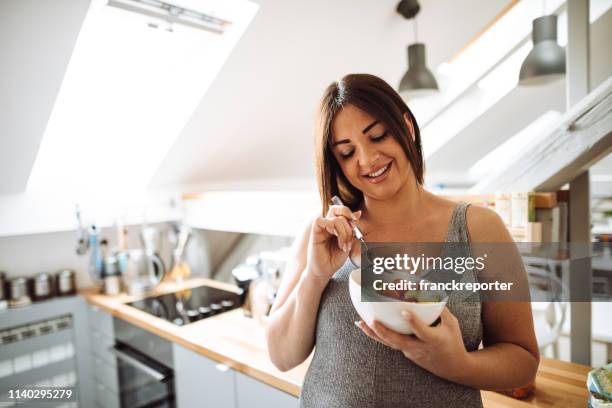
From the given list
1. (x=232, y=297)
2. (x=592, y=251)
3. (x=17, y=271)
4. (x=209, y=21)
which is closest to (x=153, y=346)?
(x=232, y=297)

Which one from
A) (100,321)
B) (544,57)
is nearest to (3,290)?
(100,321)

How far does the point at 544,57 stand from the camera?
72.8 inches

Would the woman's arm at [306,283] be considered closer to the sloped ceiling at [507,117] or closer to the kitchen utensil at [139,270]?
the kitchen utensil at [139,270]

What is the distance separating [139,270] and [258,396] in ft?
3.70

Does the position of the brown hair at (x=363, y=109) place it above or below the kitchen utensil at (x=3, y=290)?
above

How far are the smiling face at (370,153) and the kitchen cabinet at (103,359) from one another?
5.31 feet

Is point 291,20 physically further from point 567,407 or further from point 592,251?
point 567,407

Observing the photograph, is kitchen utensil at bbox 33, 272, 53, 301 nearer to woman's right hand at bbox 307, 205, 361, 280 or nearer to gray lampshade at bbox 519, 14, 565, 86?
woman's right hand at bbox 307, 205, 361, 280

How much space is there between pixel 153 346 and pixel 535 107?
3.64 meters

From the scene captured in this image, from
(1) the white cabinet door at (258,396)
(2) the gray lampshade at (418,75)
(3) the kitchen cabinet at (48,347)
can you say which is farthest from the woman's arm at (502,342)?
(3) the kitchen cabinet at (48,347)

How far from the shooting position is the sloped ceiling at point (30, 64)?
126 centimetres

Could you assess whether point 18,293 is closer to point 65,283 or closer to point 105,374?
point 65,283

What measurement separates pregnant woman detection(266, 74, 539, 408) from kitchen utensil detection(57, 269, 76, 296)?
1.63 meters

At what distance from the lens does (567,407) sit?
0.95 m
